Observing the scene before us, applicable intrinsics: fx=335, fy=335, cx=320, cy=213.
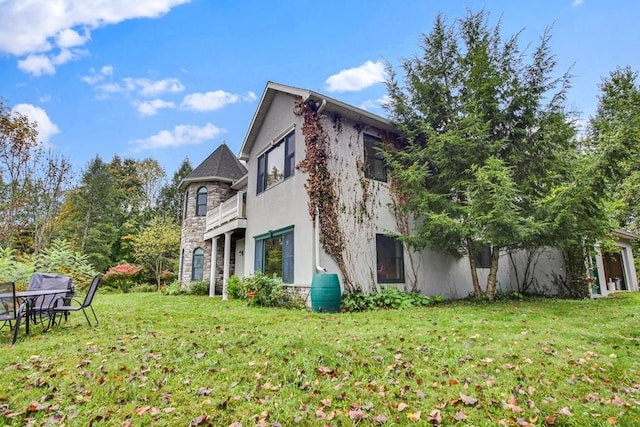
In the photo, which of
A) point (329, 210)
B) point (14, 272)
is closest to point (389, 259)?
point (329, 210)

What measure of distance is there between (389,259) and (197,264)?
10.8 metres

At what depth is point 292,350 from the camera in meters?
4.43

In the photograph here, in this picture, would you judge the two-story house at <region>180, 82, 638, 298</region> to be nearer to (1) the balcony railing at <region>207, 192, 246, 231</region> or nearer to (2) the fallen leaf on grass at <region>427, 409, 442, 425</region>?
(1) the balcony railing at <region>207, 192, 246, 231</region>

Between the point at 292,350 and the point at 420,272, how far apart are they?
6979mm

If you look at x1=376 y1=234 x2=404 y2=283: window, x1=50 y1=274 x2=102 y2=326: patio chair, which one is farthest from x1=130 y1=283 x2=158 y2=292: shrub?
x1=376 y1=234 x2=404 y2=283: window

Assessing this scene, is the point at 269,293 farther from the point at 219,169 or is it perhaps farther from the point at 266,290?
the point at 219,169

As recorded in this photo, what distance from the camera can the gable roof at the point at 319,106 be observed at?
9.38m

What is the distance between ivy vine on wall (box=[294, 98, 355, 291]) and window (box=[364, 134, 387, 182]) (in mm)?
1429

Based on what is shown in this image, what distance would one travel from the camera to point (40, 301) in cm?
644

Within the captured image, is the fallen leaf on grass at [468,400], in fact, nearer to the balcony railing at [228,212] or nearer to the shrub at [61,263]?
the balcony railing at [228,212]

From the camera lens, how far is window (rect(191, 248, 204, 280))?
54.9 ft

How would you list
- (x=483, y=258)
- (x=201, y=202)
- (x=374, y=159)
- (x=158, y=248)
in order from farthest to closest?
(x=158, y=248) → (x=201, y=202) → (x=483, y=258) → (x=374, y=159)

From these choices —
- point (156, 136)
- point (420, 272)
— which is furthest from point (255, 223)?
point (156, 136)

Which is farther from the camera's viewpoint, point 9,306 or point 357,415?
point 9,306
